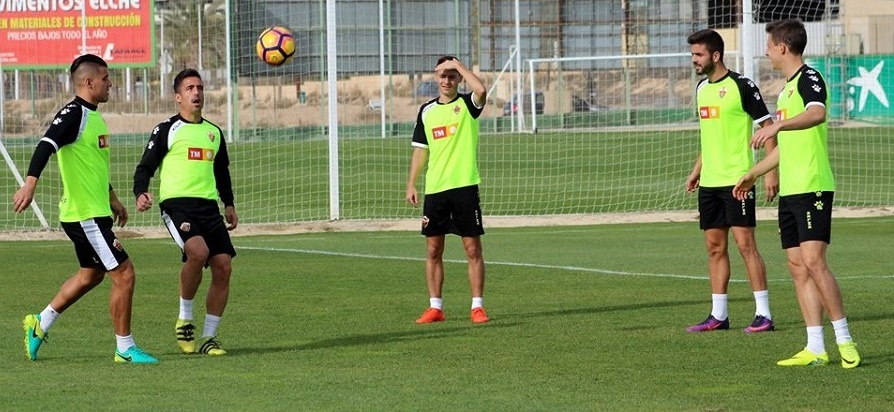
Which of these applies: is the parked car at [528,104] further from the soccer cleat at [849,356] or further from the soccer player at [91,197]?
the soccer cleat at [849,356]

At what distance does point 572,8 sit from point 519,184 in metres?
33.9

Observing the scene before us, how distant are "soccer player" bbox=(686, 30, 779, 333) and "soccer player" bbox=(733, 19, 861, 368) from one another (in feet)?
5.77

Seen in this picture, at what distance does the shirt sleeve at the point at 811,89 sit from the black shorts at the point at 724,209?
6.72ft

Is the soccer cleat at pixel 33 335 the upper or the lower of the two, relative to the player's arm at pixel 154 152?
lower

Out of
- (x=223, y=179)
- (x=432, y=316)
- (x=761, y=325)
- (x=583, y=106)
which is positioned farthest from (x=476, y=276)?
(x=583, y=106)

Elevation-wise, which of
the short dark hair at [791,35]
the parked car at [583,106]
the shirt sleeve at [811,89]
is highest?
the parked car at [583,106]

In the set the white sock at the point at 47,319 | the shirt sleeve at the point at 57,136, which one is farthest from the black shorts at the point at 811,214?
the white sock at the point at 47,319

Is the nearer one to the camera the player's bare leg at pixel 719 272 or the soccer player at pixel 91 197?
the soccer player at pixel 91 197

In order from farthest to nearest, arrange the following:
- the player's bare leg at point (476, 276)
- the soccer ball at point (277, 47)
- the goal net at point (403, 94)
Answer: the goal net at point (403, 94) → the soccer ball at point (277, 47) → the player's bare leg at point (476, 276)

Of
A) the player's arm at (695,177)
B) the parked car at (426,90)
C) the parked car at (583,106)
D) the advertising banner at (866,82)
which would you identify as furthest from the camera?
the parked car at (426,90)

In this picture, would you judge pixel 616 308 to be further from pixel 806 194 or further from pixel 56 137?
pixel 56 137

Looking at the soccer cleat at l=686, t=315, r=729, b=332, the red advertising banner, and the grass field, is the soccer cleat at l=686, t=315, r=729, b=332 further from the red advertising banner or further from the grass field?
the red advertising banner

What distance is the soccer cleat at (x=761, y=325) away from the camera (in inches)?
440

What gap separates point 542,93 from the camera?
5256cm
